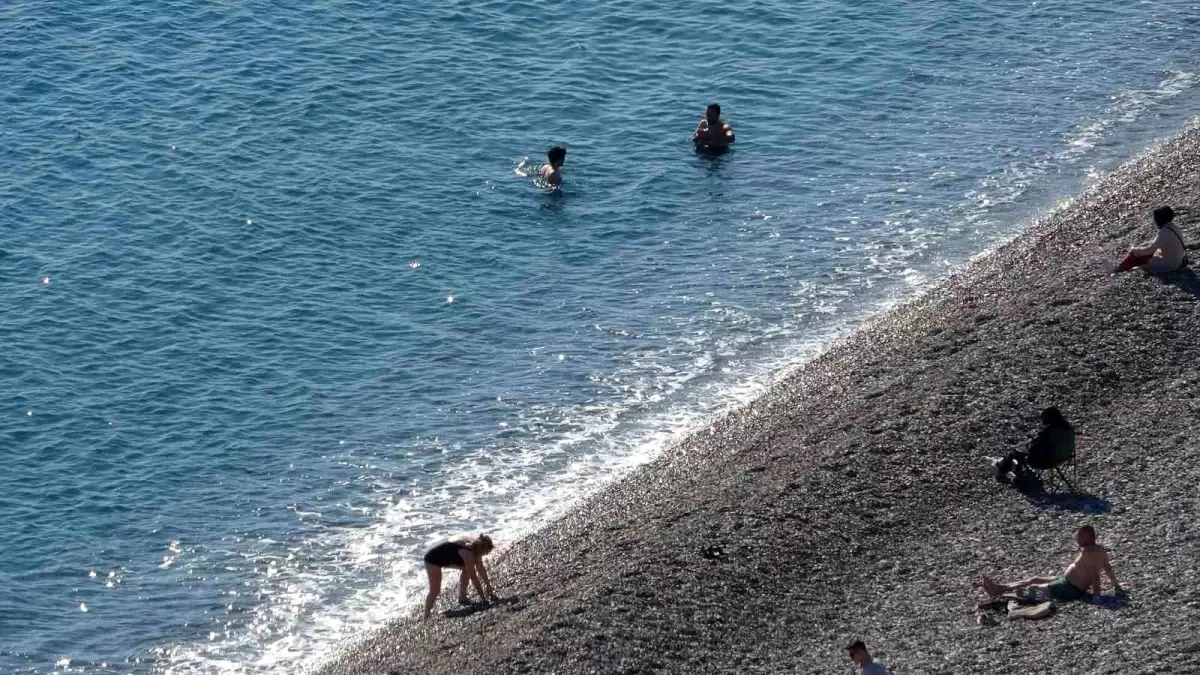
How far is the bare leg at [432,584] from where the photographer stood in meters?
22.6

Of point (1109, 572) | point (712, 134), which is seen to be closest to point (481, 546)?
point (1109, 572)

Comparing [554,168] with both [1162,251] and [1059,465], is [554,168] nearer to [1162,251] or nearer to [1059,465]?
[1162,251]

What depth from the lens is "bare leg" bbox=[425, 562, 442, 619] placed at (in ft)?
74.0

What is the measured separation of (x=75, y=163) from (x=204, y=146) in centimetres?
307

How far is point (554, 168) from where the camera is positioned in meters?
38.0

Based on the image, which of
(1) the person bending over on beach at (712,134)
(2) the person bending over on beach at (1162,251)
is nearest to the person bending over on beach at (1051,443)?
(2) the person bending over on beach at (1162,251)

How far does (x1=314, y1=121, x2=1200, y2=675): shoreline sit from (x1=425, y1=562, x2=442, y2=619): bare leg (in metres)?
0.37

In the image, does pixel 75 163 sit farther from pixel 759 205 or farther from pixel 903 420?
pixel 903 420

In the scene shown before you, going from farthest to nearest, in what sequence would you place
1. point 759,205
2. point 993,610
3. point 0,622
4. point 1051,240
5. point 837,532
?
1. point 759,205
2. point 1051,240
3. point 0,622
4. point 837,532
5. point 993,610

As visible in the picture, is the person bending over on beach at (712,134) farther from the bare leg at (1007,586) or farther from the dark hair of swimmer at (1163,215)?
the bare leg at (1007,586)

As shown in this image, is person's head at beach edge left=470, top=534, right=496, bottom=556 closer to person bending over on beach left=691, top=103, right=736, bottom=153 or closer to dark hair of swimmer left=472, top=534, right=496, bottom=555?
dark hair of swimmer left=472, top=534, right=496, bottom=555

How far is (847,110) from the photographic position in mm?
42094

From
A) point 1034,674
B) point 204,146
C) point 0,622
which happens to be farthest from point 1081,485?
point 204,146

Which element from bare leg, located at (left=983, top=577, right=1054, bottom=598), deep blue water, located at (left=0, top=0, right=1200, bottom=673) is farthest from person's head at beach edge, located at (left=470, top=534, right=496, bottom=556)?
bare leg, located at (left=983, top=577, right=1054, bottom=598)
